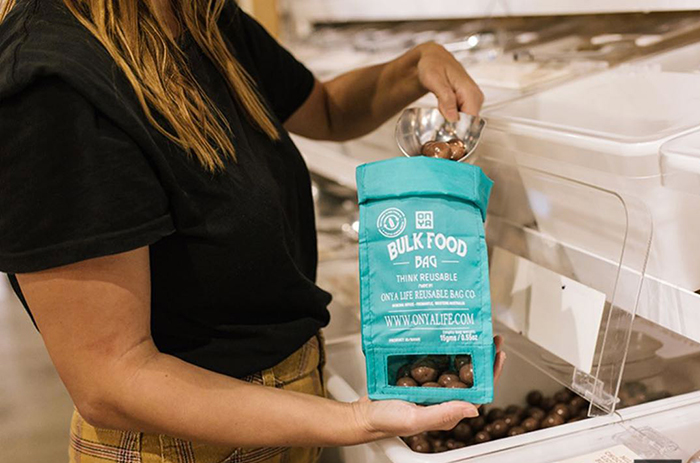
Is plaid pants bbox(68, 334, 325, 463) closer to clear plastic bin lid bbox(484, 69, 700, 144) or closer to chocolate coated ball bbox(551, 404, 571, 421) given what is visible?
chocolate coated ball bbox(551, 404, 571, 421)

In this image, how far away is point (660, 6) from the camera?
1285 mm

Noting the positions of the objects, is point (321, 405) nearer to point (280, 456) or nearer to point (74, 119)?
point (280, 456)

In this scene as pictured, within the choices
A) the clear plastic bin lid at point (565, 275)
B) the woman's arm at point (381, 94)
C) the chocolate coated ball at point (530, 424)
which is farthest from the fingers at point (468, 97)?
the chocolate coated ball at point (530, 424)

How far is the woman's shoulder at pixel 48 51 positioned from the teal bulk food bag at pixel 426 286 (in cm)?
34

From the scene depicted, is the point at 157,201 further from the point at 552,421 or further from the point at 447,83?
the point at 552,421

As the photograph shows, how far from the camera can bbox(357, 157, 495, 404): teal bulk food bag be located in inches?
33.6

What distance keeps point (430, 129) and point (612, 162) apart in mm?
279

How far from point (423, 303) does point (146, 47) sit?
448 mm

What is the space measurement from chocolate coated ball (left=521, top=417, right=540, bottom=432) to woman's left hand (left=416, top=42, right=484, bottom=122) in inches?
19.7

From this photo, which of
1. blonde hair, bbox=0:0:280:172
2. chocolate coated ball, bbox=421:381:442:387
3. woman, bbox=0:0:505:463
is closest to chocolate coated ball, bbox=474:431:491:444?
woman, bbox=0:0:505:463

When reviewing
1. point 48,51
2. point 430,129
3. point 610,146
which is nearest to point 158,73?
point 48,51

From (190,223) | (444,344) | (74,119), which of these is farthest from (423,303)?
(74,119)

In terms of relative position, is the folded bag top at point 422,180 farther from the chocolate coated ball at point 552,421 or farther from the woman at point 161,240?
the chocolate coated ball at point 552,421

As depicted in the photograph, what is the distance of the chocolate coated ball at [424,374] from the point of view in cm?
87
